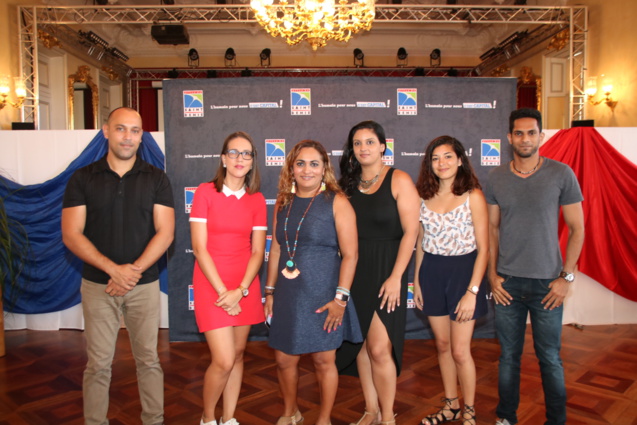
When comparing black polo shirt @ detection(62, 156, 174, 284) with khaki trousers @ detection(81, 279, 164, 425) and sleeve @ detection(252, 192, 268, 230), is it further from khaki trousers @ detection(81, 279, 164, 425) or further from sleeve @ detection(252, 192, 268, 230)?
sleeve @ detection(252, 192, 268, 230)

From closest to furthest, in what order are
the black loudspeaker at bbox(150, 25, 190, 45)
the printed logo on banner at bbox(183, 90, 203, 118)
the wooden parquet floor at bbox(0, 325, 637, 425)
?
the wooden parquet floor at bbox(0, 325, 637, 425), the printed logo on banner at bbox(183, 90, 203, 118), the black loudspeaker at bbox(150, 25, 190, 45)

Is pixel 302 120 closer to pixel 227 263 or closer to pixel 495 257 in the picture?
pixel 227 263

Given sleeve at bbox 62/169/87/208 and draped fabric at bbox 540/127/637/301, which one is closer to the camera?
sleeve at bbox 62/169/87/208

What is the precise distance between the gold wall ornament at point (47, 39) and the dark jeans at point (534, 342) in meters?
7.74

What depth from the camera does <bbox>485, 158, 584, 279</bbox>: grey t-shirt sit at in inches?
88.2

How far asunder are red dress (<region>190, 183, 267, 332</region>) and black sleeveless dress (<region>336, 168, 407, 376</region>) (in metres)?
0.55

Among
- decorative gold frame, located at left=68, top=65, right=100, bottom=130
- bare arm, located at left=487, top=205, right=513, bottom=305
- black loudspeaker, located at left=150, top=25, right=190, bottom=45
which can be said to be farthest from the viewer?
decorative gold frame, located at left=68, top=65, right=100, bottom=130

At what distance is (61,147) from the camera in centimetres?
429

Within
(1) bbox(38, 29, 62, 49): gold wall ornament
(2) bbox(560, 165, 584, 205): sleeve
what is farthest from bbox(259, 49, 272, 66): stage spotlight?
(2) bbox(560, 165, 584, 205): sleeve

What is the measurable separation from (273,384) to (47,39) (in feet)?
22.8

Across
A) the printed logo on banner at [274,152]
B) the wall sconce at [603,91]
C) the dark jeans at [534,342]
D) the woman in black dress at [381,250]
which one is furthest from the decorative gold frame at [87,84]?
the wall sconce at [603,91]

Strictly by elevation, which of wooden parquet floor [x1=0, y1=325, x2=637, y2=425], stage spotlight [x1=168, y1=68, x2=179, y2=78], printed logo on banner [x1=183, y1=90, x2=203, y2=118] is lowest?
wooden parquet floor [x1=0, y1=325, x2=637, y2=425]

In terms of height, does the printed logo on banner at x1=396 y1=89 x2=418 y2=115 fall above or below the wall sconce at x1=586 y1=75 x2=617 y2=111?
below

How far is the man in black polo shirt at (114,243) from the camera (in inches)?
86.0
